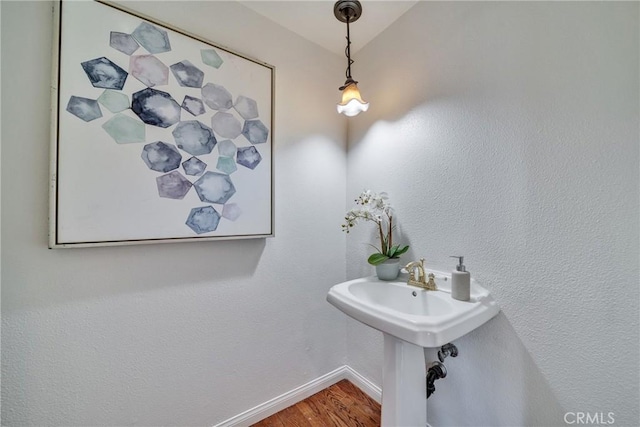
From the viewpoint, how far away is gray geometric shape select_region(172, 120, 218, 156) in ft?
3.37

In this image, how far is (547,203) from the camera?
2.68ft

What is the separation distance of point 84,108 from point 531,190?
5.25 feet

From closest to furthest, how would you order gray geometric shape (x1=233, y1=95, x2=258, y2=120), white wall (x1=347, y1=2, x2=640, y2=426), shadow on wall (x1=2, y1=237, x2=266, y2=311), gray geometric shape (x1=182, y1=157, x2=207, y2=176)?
white wall (x1=347, y1=2, x2=640, y2=426) → shadow on wall (x1=2, y1=237, x2=266, y2=311) → gray geometric shape (x1=182, y1=157, x2=207, y2=176) → gray geometric shape (x1=233, y1=95, x2=258, y2=120)

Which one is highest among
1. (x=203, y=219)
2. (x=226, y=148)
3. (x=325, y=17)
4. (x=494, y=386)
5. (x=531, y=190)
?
(x=325, y=17)

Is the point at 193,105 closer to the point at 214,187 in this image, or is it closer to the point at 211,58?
the point at 211,58

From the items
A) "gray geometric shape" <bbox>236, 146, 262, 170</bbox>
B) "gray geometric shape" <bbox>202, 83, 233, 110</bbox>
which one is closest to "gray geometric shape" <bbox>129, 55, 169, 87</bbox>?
"gray geometric shape" <bbox>202, 83, 233, 110</bbox>

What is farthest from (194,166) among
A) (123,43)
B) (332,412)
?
(332,412)

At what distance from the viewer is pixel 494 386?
0.93 meters

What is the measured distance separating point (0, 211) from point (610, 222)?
1.87 m

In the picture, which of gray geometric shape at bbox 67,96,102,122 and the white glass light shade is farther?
the white glass light shade

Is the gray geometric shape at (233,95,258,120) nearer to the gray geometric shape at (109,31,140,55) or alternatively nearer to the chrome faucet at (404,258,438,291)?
the gray geometric shape at (109,31,140,55)

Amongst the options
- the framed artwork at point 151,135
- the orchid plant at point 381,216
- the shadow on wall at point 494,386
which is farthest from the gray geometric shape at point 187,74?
the shadow on wall at point 494,386

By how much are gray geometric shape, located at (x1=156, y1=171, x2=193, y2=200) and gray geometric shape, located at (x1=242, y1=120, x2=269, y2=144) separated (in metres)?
0.36

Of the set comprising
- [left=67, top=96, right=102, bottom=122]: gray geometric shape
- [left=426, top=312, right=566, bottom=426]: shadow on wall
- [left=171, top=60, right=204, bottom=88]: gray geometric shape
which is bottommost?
[left=426, top=312, right=566, bottom=426]: shadow on wall
